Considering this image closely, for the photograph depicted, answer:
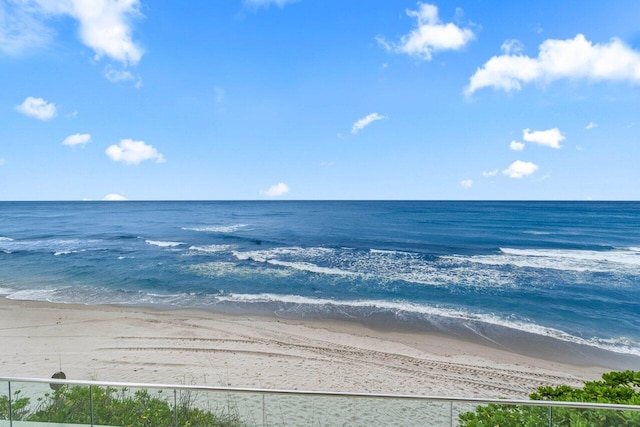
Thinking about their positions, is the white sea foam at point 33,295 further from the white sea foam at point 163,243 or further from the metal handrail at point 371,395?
the metal handrail at point 371,395

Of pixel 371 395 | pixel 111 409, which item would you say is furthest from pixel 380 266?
pixel 111 409

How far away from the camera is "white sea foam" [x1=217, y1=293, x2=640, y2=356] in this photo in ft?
38.3

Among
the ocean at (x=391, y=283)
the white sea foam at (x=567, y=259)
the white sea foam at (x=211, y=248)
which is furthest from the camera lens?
the white sea foam at (x=211, y=248)

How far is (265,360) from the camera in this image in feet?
33.1

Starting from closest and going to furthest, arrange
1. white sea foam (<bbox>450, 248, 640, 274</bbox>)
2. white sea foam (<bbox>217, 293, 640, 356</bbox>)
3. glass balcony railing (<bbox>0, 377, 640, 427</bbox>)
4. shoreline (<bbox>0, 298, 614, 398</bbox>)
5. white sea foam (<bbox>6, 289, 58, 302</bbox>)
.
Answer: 1. glass balcony railing (<bbox>0, 377, 640, 427</bbox>)
2. shoreline (<bbox>0, 298, 614, 398</bbox>)
3. white sea foam (<bbox>217, 293, 640, 356</bbox>)
4. white sea foam (<bbox>6, 289, 58, 302</bbox>)
5. white sea foam (<bbox>450, 248, 640, 274</bbox>)

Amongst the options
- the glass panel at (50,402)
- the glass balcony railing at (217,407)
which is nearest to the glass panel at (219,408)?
the glass balcony railing at (217,407)

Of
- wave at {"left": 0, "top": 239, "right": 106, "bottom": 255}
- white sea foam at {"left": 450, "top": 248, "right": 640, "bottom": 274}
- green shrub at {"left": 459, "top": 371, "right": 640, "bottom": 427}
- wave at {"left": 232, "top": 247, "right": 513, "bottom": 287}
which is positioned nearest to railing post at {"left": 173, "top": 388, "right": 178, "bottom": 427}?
green shrub at {"left": 459, "top": 371, "right": 640, "bottom": 427}

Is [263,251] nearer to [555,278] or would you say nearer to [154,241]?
[154,241]

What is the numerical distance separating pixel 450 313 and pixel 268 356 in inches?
317

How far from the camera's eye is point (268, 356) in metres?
10.4

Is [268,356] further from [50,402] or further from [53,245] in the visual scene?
[53,245]

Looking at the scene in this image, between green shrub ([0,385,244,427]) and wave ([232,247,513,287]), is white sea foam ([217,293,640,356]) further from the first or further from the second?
green shrub ([0,385,244,427])

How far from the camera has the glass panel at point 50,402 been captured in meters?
3.26

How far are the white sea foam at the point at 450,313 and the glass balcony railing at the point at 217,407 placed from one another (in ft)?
38.0
